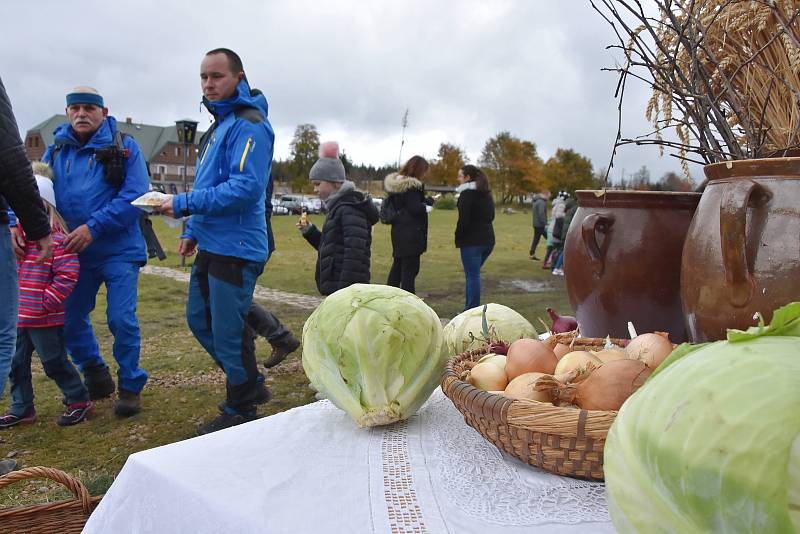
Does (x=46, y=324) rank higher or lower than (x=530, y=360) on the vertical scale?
lower

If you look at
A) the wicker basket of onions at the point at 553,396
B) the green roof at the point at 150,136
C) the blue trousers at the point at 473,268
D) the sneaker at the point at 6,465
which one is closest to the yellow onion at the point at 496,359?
the wicker basket of onions at the point at 553,396

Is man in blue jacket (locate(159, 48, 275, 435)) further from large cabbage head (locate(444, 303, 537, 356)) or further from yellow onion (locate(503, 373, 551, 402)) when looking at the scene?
yellow onion (locate(503, 373, 551, 402))

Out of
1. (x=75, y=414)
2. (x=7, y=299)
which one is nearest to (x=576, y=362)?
(x=7, y=299)

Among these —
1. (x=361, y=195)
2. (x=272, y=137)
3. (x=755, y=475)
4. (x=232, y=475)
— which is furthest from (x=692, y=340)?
(x=361, y=195)

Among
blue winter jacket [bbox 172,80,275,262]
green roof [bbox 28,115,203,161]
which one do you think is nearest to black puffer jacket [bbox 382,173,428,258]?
blue winter jacket [bbox 172,80,275,262]

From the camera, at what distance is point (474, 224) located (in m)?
7.04

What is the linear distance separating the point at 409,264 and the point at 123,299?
3.33 meters

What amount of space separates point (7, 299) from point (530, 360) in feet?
8.68

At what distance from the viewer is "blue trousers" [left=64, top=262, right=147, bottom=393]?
3840 millimetres

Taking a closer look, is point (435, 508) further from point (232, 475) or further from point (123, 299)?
point (123, 299)

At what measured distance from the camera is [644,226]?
5.05 ft

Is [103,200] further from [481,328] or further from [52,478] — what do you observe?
[481,328]

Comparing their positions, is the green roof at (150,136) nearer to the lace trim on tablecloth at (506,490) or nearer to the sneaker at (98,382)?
the sneaker at (98,382)

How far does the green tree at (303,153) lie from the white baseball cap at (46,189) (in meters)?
54.3
